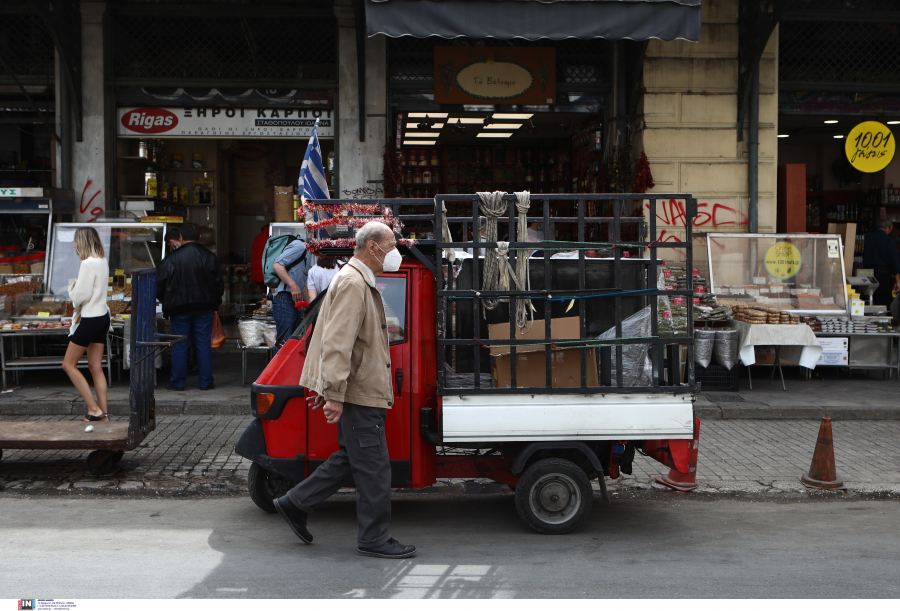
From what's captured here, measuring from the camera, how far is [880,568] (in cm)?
418

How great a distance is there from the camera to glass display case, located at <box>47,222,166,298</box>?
376 inches

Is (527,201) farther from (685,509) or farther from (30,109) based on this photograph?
(30,109)

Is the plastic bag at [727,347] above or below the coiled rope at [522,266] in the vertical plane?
below

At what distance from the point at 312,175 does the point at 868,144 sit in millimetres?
8692

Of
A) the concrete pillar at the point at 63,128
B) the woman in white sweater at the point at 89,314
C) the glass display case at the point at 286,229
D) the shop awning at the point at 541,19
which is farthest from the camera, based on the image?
the concrete pillar at the point at 63,128

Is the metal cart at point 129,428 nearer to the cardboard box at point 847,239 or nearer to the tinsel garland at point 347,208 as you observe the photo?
the tinsel garland at point 347,208

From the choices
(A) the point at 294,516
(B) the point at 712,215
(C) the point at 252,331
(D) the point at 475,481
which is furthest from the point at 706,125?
(A) the point at 294,516

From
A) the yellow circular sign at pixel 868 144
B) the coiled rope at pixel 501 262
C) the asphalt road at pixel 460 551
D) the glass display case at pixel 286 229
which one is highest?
the yellow circular sign at pixel 868 144

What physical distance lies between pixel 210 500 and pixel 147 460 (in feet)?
3.81

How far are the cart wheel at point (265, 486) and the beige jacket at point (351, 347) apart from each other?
1.07 m

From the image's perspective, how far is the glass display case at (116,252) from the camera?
9562mm

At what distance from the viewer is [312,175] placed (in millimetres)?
5918

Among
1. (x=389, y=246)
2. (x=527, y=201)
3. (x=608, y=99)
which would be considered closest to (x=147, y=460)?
(x=389, y=246)

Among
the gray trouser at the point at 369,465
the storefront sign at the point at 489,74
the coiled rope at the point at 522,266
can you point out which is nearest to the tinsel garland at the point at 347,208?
the coiled rope at the point at 522,266
